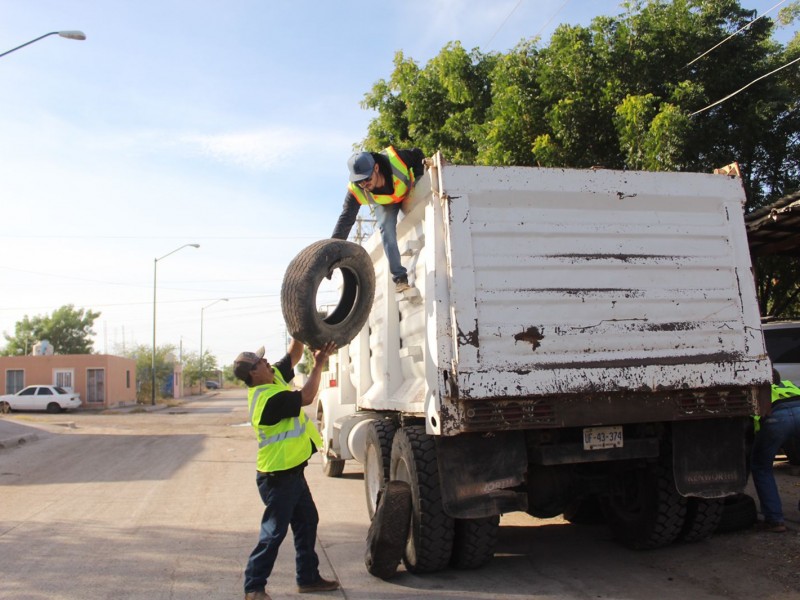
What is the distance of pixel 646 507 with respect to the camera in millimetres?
5746

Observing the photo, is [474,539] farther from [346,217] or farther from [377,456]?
[346,217]

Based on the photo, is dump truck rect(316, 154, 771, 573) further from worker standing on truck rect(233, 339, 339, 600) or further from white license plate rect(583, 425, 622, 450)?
worker standing on truck rect(233, 339, 339, 600)

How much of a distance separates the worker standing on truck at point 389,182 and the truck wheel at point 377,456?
1315 millimetres

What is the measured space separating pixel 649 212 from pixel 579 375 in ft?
4.36

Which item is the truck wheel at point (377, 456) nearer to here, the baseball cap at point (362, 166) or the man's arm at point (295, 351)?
the man's arm at point (295, 351)

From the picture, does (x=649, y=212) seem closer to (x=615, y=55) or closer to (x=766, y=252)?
(x=766, y=252)

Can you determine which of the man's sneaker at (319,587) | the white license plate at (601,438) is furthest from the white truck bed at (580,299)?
the man's sneaker at (319,587)

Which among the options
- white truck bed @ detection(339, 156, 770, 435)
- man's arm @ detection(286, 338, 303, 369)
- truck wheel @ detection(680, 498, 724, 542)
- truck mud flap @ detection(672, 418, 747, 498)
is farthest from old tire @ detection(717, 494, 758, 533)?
man's arm @ detection(286, 338, 303, 369)

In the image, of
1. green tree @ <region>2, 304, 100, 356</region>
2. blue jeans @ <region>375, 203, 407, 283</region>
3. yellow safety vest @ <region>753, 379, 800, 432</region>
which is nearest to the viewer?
blue jeans @ <region>375, 203, 407, 283</region>

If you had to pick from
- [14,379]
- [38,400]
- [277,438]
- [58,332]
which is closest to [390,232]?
[277,438]

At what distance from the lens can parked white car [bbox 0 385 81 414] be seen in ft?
115

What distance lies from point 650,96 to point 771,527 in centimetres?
715

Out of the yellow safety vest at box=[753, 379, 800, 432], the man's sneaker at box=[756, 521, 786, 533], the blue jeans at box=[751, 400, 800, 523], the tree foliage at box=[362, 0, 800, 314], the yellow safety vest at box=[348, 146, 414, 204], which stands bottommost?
the man's sneaker at box=[756, 521, 786, 533]

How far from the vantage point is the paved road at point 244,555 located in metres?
4.99
